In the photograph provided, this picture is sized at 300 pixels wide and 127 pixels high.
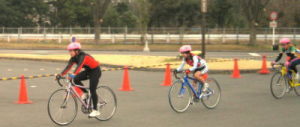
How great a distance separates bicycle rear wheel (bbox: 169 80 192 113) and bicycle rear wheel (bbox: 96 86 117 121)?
1.31 metres

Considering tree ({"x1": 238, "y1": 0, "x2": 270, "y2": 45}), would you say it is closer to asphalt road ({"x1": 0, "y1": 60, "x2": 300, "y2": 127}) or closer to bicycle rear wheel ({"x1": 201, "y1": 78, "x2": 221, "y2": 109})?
asphalt road ({"x1": 0, "y1": 60, "x2": 300, "y2": 127})

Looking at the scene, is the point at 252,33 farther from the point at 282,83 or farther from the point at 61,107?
the point at 61,107

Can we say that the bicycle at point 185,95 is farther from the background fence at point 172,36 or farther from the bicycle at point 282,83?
the background fence at point 172,36

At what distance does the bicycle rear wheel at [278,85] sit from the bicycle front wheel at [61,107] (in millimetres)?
5660

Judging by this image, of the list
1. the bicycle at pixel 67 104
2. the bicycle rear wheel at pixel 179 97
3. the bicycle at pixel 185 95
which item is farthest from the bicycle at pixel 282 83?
the bicycle at pixel 67 104

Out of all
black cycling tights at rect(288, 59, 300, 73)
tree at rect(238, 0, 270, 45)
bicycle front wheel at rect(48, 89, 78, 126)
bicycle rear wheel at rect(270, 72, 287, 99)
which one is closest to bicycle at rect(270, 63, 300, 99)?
bicycle rear wheel at rect(270, 72, 287, 99)

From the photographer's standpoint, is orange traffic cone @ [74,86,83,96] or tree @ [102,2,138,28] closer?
orange traffic cone @ [74,86,83,96]

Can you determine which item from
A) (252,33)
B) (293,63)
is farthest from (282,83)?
(252,33)

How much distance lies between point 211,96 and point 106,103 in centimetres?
268

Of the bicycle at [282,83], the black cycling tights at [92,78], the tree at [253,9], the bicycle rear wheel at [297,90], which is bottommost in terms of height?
the bicycle rear wheel at [297,90]

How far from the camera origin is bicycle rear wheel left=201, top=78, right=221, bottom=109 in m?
10.1

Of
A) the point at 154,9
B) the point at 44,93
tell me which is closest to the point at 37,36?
the point at 154,9

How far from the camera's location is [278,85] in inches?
459

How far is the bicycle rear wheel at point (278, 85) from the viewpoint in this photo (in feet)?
38.0
